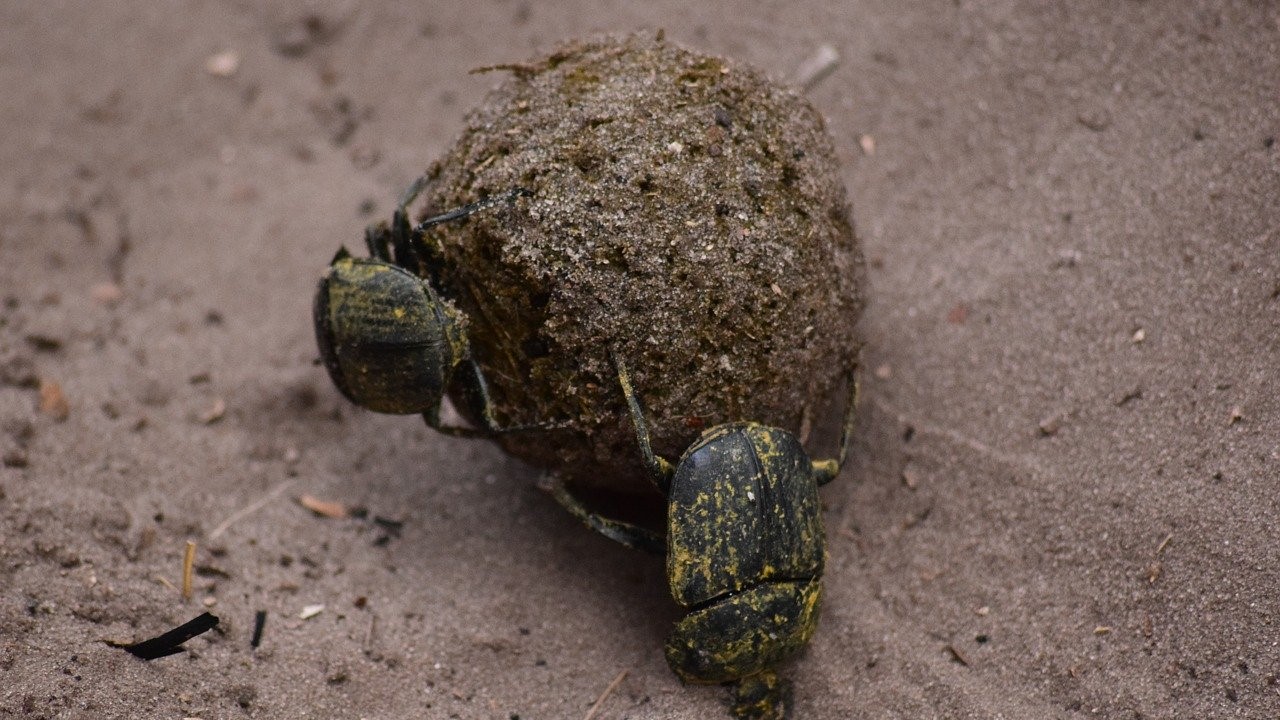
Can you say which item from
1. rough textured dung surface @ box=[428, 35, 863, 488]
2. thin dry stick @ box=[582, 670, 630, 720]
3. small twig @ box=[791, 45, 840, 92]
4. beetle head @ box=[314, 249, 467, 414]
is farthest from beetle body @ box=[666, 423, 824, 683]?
small twig @ box=[791, 45, 840, 92]

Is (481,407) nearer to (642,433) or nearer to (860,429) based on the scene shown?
(642,433)

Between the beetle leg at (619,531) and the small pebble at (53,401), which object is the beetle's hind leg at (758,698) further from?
the small pebble at (53,401)

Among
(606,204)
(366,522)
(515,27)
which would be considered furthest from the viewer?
(515,27)

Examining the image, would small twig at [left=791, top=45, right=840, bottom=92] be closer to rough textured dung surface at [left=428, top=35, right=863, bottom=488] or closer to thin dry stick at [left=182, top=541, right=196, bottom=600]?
rough textured dung surface at [left=428, top=35, right=863, bottom=488]

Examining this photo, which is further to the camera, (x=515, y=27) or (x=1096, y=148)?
(x=515, y=27)

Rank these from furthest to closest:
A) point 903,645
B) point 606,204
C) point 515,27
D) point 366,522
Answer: point 515,27, point 366,522, point 903,645, point 606,204

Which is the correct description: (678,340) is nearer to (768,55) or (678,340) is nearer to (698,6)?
(768,55)

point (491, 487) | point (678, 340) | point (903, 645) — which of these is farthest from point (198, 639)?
point (903, 645)
